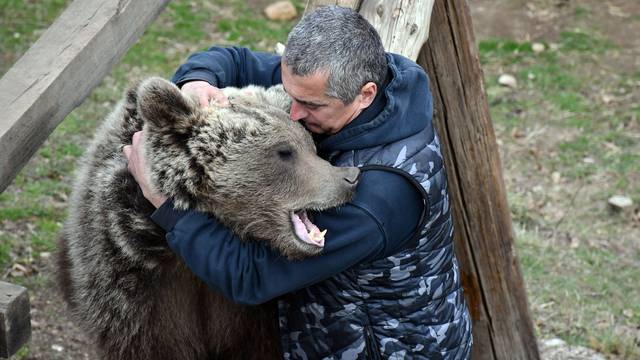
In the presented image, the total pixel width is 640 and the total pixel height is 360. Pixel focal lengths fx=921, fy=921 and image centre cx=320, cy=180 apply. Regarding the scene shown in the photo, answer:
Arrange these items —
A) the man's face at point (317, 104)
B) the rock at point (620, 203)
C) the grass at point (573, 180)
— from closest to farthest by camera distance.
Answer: the man's face at point (317, 104), the grass at point (573, 180), the rock at point (620, 203)

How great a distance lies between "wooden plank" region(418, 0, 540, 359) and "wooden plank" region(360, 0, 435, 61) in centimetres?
25

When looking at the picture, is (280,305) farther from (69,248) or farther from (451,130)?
(451,130)

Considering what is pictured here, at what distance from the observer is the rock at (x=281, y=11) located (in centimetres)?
1132

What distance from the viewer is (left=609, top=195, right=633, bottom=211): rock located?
829cm

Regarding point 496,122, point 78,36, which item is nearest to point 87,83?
point 78,36

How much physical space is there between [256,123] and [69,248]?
1168 mm

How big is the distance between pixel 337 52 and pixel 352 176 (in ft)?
1.62

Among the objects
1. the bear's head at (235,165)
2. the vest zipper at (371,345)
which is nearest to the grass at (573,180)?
the vest zipper at (371,345)

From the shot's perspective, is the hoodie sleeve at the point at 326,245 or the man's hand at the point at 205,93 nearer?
the hoodie sleeve at the point at 326,245

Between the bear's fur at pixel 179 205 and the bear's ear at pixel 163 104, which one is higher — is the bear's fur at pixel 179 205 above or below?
below

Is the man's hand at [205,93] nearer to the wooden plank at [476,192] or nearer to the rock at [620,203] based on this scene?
the wooden plank at [476,192]

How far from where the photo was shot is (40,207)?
24.5 ft

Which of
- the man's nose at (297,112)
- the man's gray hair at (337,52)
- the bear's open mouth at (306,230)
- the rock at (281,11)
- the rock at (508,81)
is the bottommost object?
the rock at (508,81)

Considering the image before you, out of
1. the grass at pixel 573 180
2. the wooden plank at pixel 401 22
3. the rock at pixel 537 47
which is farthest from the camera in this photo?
the rock at pixel 537 47
